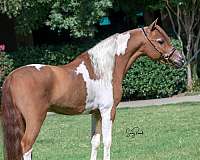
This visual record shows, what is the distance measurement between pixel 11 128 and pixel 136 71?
11775 millimetres

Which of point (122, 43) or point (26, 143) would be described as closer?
point (26, 143)

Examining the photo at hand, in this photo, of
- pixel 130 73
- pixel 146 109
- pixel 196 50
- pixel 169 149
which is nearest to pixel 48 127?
pixel 146 109

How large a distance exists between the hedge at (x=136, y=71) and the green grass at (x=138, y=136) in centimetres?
268

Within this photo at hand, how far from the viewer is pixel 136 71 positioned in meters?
17.5

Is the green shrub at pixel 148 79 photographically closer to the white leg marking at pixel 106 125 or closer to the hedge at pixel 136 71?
the hedge at pixel 136 71

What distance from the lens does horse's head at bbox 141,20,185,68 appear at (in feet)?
21.5

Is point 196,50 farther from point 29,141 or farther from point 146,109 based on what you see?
point 29,141

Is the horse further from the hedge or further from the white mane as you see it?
the hedge

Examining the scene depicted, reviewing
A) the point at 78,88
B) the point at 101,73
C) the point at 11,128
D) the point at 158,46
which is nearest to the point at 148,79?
the point at 158,46

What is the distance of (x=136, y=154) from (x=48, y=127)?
14.6ft

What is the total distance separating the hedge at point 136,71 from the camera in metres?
17.4
